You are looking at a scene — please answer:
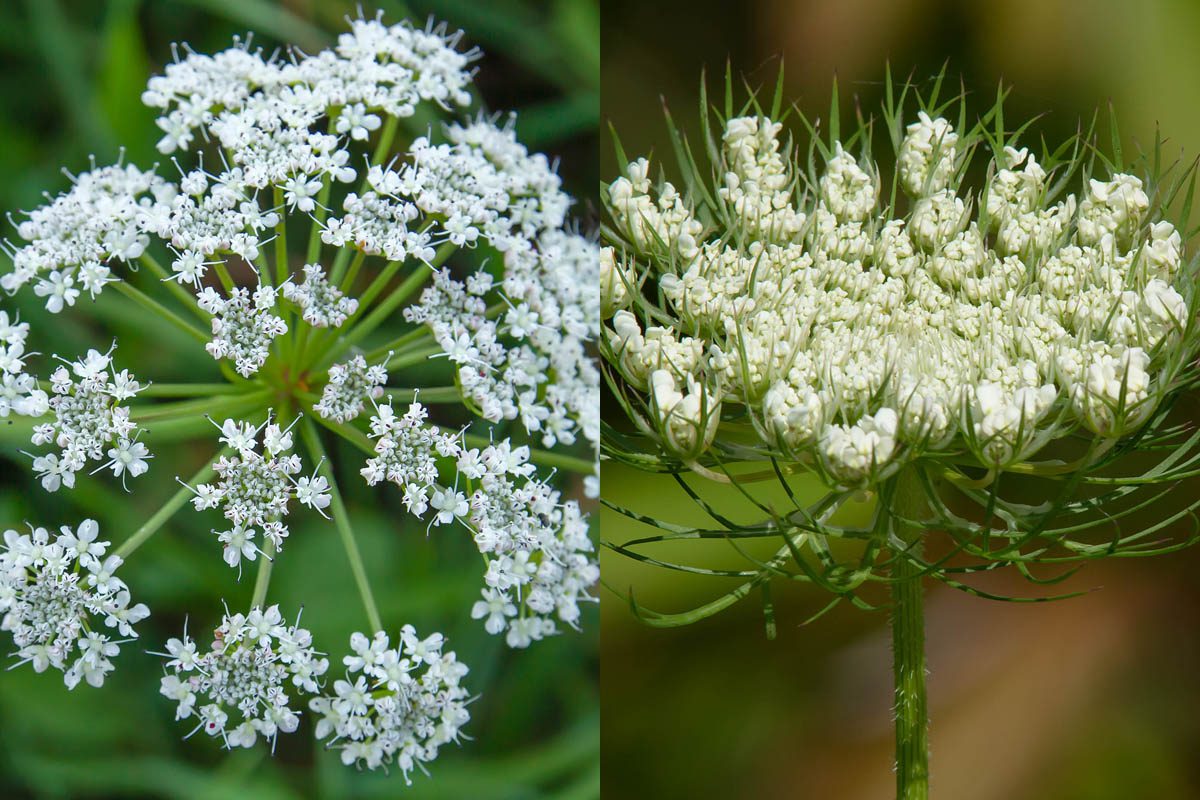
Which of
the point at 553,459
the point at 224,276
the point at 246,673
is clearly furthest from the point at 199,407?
the point at 553,459

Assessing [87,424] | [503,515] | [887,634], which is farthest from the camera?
[887,634]

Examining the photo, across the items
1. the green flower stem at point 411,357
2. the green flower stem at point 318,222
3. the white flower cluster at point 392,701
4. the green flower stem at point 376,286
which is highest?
the green flower stem at point 318,222

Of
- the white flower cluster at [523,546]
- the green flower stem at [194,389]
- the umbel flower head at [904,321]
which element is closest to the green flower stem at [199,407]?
the green flower stem at [194,389]

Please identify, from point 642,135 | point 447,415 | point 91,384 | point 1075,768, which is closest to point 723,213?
point 642,135

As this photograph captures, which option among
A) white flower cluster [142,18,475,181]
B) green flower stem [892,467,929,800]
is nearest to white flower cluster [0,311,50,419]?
white flower cluster [142,18,475,181]

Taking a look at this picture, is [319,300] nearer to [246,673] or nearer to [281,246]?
[281,246]

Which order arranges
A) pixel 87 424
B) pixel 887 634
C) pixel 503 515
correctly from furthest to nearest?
1. pixel 887 634
2. pixel 503 515
3. pixel 87 424

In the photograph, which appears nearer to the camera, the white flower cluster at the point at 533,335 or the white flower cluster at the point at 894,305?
the white flower cluster at the point at 894,305

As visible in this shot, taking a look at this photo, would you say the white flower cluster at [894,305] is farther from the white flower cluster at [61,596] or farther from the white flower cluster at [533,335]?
the white flower cluster at [61,596]
